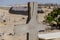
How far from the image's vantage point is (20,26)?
2762 millimetres

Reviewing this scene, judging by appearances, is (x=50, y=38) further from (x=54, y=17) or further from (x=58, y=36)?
(x=54, y=17)

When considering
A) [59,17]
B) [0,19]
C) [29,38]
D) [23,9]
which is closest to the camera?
[29,38]

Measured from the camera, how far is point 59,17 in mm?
8055

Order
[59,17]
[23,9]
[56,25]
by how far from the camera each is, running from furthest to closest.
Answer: [23,9], [56,25], [59,17]

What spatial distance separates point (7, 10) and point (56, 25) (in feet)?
17.4

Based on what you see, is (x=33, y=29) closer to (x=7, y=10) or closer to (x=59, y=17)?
(x=59, y=17)

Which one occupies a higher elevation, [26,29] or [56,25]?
[26,29]

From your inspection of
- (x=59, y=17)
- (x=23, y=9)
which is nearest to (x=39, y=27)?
(x=59, y=17)

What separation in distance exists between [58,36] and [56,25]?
5.65 m

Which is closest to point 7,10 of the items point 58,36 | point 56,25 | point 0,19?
point 0,19

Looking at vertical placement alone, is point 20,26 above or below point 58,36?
above

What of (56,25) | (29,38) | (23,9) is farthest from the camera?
(23,9)

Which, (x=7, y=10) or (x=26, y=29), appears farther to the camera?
(x=7, y=10)

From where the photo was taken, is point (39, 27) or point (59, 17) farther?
point (59, 17)
